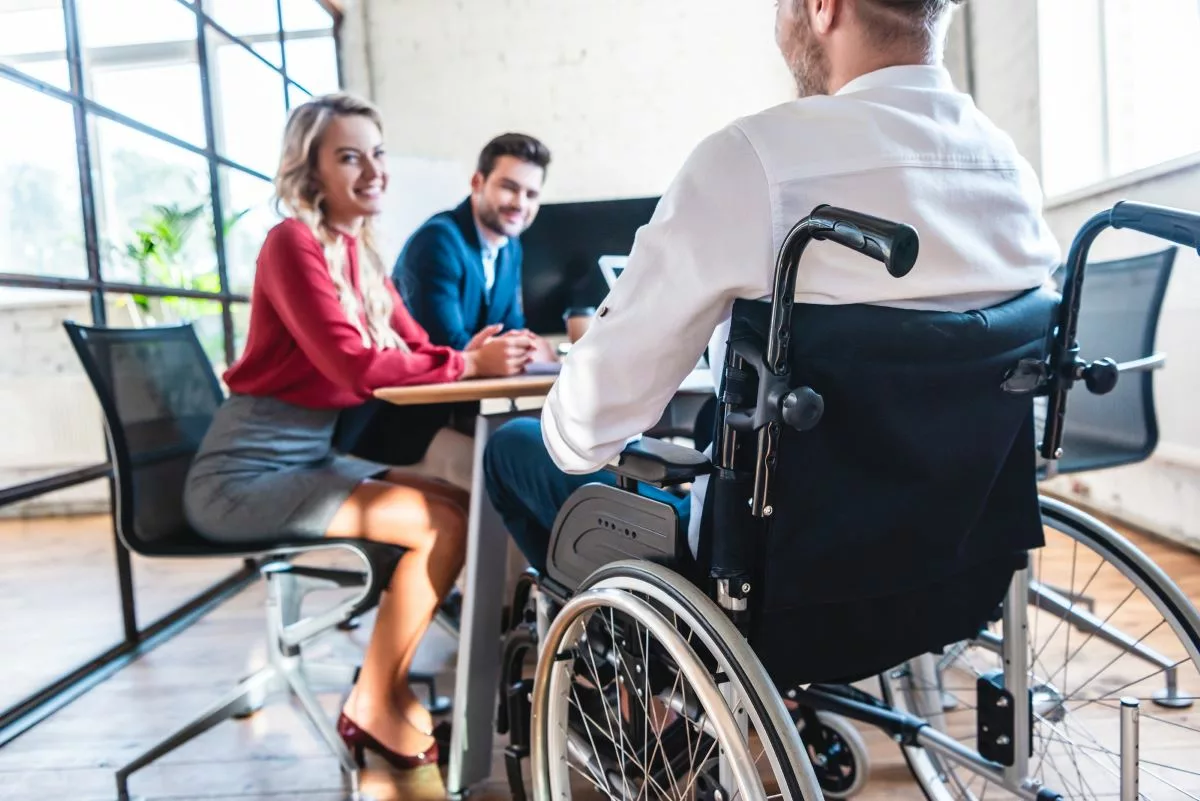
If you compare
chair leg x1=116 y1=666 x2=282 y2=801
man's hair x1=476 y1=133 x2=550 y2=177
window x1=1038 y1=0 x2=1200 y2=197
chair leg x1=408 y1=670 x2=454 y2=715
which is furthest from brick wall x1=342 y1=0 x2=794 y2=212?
chair leg x1=116 y1=666 x2=282 y2=801

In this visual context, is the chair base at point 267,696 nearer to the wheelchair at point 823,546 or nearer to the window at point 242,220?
the wheelchair at point 823,546

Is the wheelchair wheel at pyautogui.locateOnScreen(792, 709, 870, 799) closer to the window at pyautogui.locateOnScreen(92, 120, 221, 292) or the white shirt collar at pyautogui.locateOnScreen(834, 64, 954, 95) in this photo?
the white shirt collar at pyautogui.locateOnScreen(834, 64, 954, 95)

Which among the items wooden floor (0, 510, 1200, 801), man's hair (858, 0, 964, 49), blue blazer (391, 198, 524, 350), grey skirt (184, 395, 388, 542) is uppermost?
man's hair (858, 0, 964, 49)

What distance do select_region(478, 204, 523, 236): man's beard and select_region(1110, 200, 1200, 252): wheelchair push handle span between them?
1.68 m

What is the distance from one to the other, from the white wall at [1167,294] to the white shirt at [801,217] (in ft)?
6.28

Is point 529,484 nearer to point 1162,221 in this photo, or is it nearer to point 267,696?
point 1162,221

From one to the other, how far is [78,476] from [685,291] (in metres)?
1.85

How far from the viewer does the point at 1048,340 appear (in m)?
0.88

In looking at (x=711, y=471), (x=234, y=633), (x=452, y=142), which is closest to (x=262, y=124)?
(x=452, y=142)

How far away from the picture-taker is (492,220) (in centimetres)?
230

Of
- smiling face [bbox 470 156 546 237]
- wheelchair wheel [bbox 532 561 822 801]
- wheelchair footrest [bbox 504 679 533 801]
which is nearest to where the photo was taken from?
wheelchair wheel [bbox 532 561 822 801]

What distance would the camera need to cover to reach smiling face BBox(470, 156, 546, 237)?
226 centimetres

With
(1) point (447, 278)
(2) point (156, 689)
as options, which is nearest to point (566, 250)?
(1) point (447, 278)

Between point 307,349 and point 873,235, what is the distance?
1.11m
